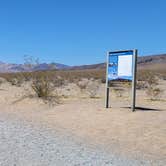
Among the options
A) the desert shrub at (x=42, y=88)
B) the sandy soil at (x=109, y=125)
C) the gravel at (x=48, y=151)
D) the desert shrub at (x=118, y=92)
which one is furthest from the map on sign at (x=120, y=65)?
the desert shrub at (x=118, y=92)

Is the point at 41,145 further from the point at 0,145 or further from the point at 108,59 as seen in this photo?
the point at 108,59

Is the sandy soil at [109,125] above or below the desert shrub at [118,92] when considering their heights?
below

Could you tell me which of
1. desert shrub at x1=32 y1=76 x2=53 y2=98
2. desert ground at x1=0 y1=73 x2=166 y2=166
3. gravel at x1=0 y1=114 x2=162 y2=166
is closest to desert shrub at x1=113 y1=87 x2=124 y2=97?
desert shrub at x1=32 y1=76 x2=53 y2=98

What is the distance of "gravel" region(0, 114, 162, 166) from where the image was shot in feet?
27.9

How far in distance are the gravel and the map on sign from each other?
5131mm

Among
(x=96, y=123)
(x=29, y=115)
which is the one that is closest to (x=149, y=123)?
(x=96, y=123)

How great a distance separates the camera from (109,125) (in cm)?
1399

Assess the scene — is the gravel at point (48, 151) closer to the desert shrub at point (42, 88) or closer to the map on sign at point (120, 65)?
the map on sign at point (120, 65)

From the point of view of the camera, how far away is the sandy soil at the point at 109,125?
10.8 m

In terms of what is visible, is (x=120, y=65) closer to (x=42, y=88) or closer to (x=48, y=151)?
(x=42, y=88)

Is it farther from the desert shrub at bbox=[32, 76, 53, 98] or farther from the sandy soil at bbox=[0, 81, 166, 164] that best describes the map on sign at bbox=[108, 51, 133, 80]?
the desert shrub at bbox=[32, 76, 53, 98]

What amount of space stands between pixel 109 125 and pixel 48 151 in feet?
15.6

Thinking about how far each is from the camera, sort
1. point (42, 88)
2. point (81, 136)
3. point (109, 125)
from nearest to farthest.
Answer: point (81, 136)
point (109, 125)
point (42, 88)

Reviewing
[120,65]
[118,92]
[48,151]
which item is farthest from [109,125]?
[118,92]
